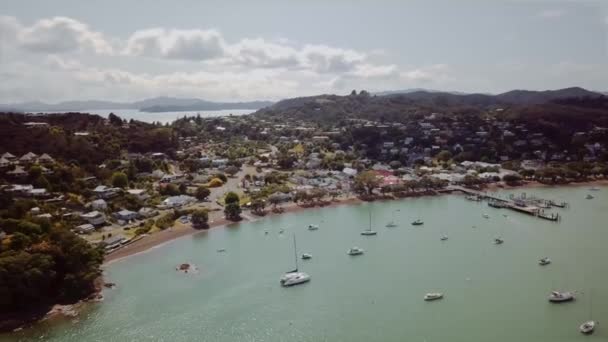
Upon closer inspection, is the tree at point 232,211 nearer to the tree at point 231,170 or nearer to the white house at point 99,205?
the white house at point 99,205

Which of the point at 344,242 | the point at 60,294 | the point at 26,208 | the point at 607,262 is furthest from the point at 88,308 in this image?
the point at 607,262

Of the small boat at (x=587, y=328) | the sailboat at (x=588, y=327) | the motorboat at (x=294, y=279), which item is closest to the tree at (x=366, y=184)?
the motorboat at (x=294, y=279)

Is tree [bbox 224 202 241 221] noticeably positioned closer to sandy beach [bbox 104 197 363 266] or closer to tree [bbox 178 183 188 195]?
sandy beach [bbox 104 197 363 266]

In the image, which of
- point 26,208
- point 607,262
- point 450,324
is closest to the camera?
point 450,324

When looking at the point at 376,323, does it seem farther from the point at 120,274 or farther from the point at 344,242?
the point at 120,274

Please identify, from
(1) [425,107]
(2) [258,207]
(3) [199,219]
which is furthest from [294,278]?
(1) [425,107]

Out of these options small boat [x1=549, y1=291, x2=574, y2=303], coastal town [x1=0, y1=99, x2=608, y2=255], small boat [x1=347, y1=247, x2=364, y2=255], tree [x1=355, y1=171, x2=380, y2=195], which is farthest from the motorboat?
tree [x1=355, y1=171, x2=380, y2=195]
